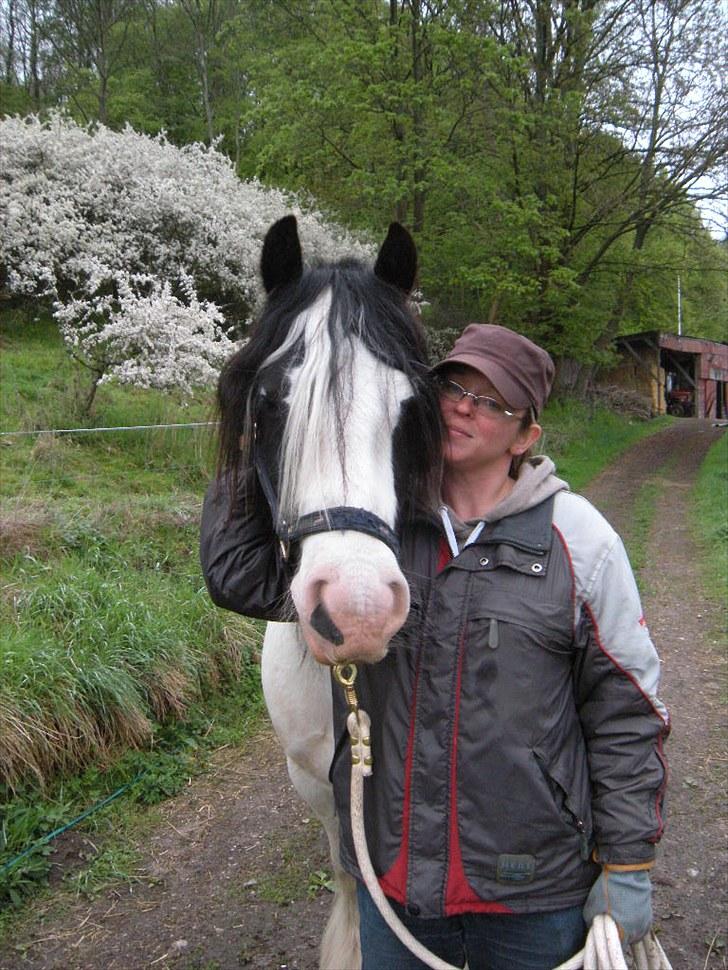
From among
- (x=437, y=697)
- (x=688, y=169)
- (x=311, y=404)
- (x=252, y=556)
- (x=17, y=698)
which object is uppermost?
(x=688, y=169)

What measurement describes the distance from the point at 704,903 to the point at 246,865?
6.30 ft

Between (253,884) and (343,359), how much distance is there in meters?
2.68

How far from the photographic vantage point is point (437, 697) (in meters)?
1.53

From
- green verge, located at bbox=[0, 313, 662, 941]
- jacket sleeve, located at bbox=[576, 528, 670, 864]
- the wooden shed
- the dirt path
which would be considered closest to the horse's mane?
green verge, located at bbox=[0, 313, 662, 941]

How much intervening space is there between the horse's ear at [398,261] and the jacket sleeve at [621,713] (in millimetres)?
763

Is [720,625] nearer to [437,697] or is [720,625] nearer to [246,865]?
[246,865]

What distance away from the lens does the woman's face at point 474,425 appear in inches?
65.1

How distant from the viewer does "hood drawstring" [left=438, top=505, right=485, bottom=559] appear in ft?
5.24

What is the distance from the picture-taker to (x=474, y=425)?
1.66 m

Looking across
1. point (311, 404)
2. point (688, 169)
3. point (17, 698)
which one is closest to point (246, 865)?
point (17, 698)

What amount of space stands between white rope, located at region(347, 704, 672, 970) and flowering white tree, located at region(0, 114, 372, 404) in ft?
20.9

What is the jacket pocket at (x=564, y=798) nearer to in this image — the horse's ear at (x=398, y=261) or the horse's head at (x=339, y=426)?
the horse's head at (x=339, y=426)

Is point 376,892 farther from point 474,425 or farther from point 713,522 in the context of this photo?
point 713,522

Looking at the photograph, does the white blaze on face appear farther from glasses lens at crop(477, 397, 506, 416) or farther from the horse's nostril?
glasses lens at crop(477, 397, 506, 416)
